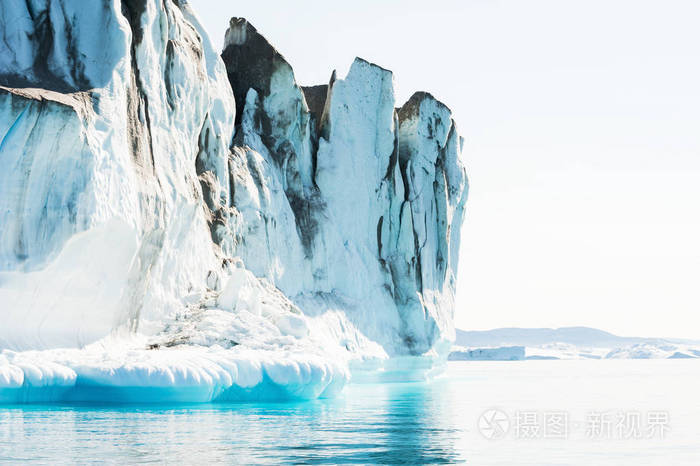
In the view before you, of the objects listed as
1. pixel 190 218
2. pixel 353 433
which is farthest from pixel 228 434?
pixel 190 218

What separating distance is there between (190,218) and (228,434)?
395 inches

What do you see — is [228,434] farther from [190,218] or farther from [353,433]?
[190,218]

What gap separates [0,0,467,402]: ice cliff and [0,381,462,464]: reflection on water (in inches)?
44.2

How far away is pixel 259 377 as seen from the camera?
16.5 metres

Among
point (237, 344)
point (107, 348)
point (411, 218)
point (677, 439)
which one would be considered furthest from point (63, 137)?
point (411, 218)

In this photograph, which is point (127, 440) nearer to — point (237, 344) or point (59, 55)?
point (237, 344)

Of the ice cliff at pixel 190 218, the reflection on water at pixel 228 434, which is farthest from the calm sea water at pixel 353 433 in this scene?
the ice cliff at pixel 190 218

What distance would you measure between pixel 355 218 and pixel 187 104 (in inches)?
355

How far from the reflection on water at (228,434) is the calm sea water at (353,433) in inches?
0.6

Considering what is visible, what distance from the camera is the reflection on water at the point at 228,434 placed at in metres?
9.84

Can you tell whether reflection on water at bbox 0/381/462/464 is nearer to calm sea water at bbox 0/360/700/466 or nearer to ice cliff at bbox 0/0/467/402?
calm sea water at bbox 0/360/700/466

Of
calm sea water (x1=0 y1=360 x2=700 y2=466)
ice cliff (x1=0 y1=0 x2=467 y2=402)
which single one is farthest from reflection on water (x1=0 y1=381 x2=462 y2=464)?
ice cliff (x1=0 y1=0 x2=467 y2=402)

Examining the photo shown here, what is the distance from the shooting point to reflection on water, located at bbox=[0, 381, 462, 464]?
32.3 ft

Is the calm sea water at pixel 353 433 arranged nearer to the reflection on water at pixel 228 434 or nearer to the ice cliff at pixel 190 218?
the reflection on water at pixel 228 434
